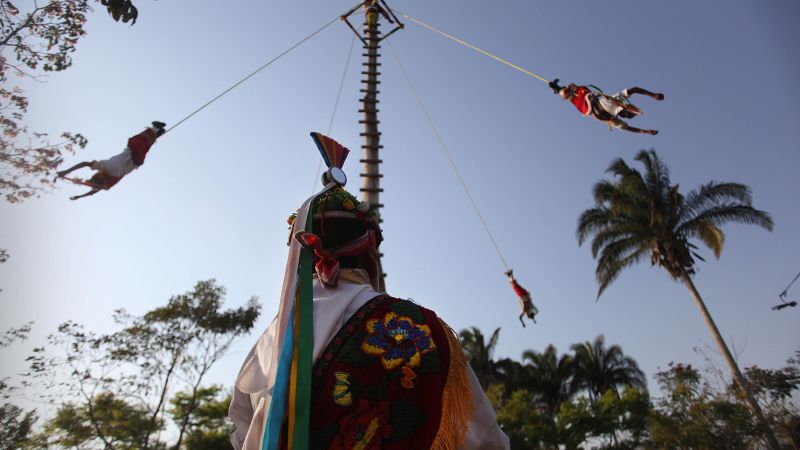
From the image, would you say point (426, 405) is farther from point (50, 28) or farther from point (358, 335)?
point (50, 28)

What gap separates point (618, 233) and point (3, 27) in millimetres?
18297

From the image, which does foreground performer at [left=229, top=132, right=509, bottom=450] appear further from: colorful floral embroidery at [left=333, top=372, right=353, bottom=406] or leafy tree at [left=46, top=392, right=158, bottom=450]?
leafy tree at [left=46, top=392, right=158, bottom=450]

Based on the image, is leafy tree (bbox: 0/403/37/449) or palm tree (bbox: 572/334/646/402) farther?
palm tree (bbox: 572/334/646/402)

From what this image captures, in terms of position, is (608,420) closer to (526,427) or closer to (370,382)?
(526,427)

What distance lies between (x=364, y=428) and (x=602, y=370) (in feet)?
103

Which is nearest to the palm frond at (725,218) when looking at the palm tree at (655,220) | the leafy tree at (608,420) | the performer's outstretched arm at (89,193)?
the palm tree at (655,220)

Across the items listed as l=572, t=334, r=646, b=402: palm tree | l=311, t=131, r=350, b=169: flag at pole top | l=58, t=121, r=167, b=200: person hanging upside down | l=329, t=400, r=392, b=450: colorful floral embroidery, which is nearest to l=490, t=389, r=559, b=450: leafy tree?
l=572, t=334, r=646, b=402: palm tree

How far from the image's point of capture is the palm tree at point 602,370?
2895 cm

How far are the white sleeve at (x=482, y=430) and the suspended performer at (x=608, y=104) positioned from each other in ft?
8.64

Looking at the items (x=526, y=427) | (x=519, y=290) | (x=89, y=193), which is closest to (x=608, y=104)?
(x=89, y=193)

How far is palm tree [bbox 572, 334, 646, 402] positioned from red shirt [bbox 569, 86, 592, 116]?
2895 centimetres

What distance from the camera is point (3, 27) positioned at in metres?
4.68

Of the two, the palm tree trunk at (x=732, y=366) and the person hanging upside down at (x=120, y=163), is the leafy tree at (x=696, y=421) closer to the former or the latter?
the palm tree trunk at (x=732, y=366)

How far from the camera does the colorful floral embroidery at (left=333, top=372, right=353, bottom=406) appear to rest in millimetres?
1940
